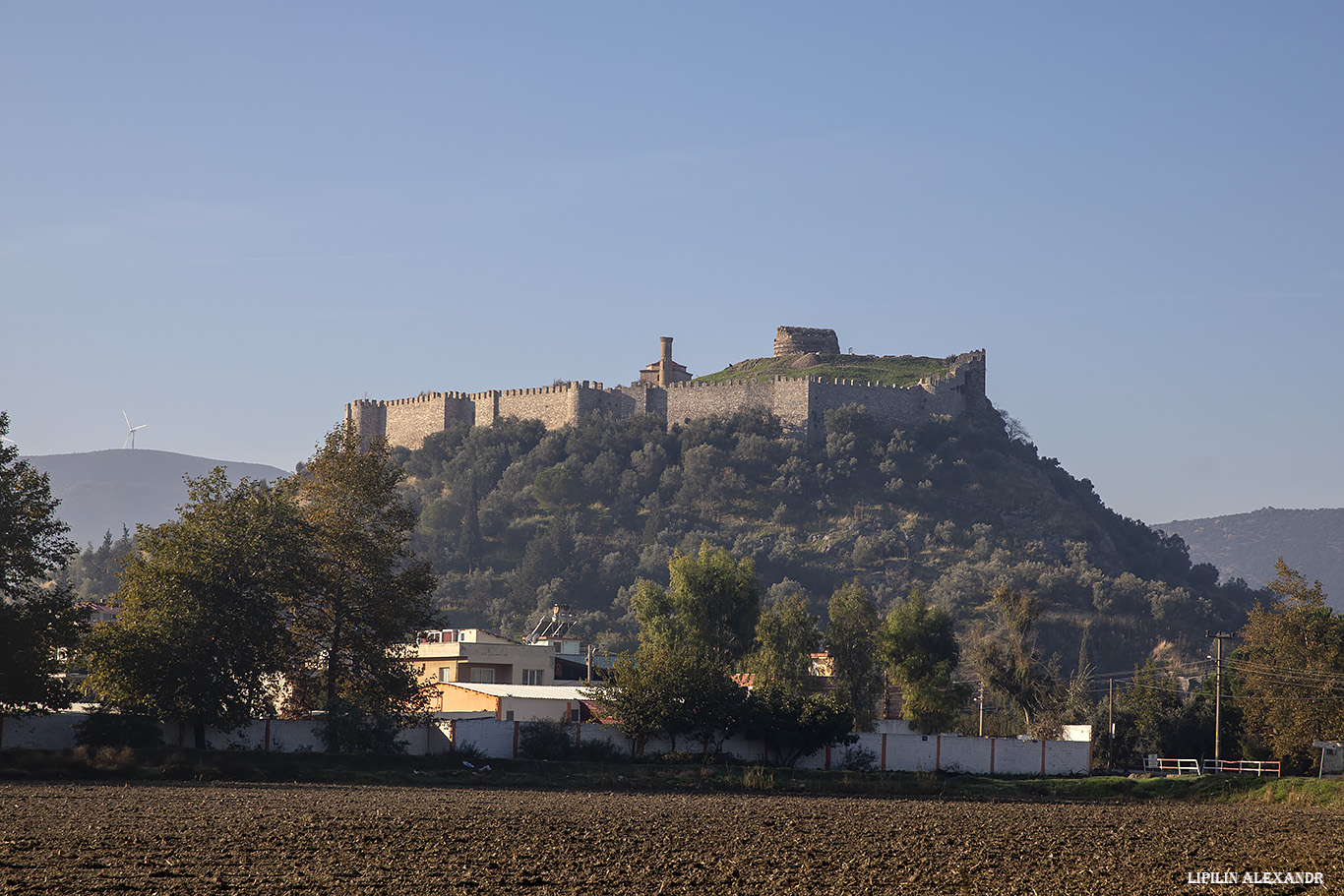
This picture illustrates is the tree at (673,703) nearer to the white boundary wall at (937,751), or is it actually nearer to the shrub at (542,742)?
the white boundary wall at (937,751)

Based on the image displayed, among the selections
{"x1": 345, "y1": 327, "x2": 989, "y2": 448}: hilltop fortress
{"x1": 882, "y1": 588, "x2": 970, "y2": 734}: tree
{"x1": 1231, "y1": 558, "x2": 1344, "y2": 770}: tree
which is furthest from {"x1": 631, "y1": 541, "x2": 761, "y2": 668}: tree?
{"x1": 345, "y1": 327, "x2": 989, "y2": 448}: hilltop fortress

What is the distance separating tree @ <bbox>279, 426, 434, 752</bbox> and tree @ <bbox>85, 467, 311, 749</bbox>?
2.93ft

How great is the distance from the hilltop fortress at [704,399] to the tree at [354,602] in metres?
71.3

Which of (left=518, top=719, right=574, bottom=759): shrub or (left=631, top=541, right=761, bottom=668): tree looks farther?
(left=631, top=541, right=761, bottom=668): tree

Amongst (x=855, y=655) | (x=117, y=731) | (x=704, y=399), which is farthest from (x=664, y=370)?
(x=117, y=731)

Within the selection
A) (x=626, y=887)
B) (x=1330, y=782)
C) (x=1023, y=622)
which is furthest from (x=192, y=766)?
(x=1023, y=622)

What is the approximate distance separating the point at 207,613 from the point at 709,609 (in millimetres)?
25487

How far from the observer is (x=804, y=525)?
4348 inches

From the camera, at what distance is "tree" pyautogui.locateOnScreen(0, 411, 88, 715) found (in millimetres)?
32719

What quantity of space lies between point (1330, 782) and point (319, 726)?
24.8 metres

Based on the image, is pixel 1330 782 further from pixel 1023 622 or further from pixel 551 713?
pixel 1023 622

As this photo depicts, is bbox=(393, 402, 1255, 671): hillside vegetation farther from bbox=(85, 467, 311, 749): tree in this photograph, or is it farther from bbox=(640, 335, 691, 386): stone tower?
bbox=(85, 467, 311, 749): tree

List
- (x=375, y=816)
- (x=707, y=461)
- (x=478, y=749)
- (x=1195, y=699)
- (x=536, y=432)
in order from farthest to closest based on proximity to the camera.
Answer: (x=536, y=432), (x=707, y=461), (x=1195, y=699), (x=478, y=749), (x=375, y=816)

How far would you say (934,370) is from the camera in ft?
407
